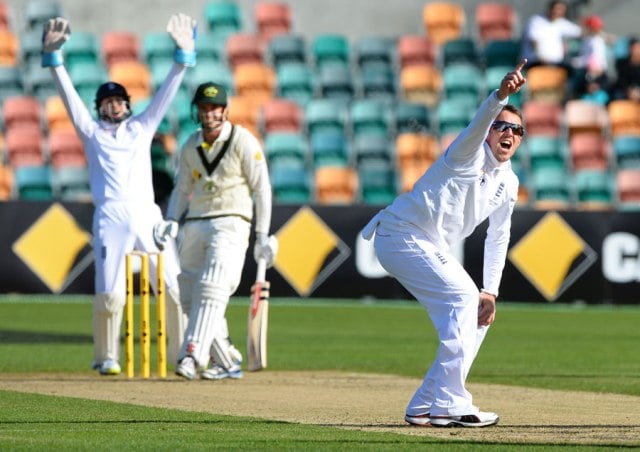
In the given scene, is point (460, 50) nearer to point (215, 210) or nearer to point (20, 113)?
point (20, 113)

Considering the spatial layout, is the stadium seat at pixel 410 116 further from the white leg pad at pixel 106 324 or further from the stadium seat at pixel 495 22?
the white leg pad at pixel 106 324

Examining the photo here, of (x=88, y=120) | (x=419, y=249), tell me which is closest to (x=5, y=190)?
(x=88, y=120)

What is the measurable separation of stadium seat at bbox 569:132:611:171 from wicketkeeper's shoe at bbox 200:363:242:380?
1364 cm

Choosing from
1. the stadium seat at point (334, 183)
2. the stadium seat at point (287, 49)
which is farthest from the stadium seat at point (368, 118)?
the stadium seat at point (287, 49)

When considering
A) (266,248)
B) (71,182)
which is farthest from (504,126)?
(71,182)

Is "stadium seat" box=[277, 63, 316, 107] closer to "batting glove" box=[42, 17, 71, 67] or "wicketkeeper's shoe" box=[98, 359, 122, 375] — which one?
"batting glove" box=[42, 17, 71, 67]

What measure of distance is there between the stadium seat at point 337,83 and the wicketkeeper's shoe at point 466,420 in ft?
58.1

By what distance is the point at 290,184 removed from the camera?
23.4 m

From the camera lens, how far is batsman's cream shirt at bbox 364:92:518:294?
8492 millimetres

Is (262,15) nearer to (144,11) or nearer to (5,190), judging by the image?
(144,11)

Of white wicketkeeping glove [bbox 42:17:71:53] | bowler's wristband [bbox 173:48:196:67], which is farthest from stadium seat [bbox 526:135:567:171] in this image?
white wicketkeeping glove [bbox 42:17:71:53]

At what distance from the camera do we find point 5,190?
23328mm

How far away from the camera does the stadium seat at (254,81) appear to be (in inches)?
1017

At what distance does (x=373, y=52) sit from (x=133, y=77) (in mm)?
4127
